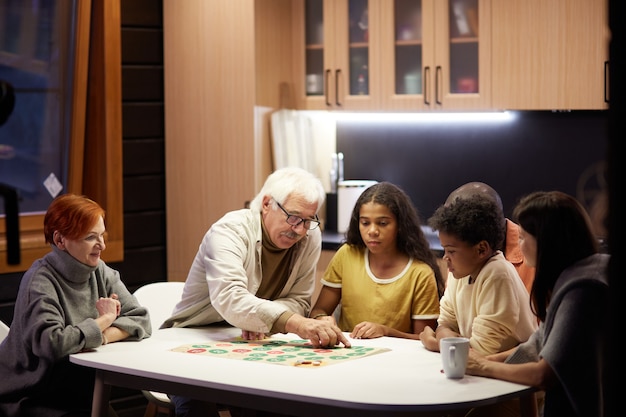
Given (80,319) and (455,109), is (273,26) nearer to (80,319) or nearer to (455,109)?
(455,109)

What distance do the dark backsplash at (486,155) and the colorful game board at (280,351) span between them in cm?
194

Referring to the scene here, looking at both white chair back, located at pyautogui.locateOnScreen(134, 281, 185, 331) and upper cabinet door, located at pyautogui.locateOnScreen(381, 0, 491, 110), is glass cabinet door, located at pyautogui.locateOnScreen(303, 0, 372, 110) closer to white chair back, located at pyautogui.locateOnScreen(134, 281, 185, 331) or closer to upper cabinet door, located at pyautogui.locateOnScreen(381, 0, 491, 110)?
upper cabinet door, located at pyautogui.locateOnScreen(381, 0, 491, 110)

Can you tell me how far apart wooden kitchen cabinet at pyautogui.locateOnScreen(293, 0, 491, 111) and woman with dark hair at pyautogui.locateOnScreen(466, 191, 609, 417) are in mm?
2089

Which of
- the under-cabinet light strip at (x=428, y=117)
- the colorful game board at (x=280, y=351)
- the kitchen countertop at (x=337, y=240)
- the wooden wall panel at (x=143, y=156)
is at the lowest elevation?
the colorful game board at (x=280, y=351)

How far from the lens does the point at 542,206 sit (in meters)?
2.29

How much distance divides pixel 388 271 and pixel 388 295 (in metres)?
0.09

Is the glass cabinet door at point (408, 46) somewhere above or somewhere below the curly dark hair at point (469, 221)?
above

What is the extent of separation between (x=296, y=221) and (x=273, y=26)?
6.20 ft

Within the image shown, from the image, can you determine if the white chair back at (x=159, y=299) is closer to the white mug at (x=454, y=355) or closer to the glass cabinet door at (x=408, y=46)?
the white mug at (x=454, y=355)

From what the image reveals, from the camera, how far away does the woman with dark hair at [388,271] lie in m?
3.14

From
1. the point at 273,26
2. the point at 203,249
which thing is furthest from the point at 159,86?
the point at 203,249

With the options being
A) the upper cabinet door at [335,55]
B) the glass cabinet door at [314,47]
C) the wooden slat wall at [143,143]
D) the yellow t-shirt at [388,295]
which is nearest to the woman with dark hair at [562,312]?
the yellow t-shirt at [388,295]

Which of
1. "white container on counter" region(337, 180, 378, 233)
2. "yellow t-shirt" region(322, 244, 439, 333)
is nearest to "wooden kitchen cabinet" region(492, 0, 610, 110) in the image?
"white container on counter" region(337, 180, 378, 233)

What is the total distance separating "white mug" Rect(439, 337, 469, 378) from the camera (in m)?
2.32
